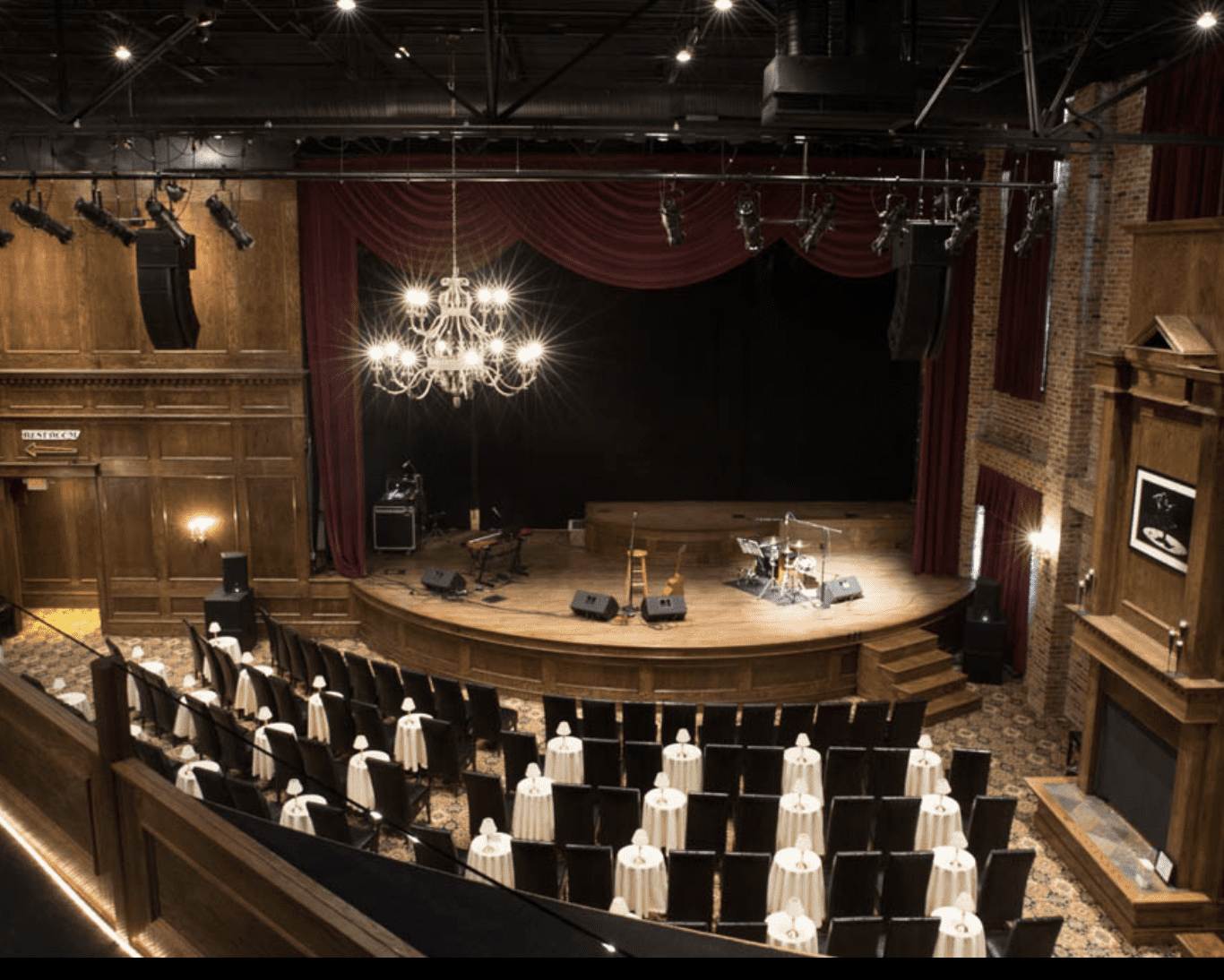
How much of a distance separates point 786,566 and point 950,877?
5894mm

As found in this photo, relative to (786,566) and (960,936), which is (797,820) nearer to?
(960,936)

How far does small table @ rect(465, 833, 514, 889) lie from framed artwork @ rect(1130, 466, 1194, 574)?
481 cm

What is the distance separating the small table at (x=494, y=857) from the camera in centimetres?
667

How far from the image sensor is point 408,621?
11.7 meters

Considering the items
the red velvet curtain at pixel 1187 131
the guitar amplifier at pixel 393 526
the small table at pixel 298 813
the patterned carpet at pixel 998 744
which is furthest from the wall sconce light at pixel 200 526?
the red velvet curtain at pixel 1187 131

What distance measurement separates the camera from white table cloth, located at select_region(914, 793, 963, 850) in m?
7.34

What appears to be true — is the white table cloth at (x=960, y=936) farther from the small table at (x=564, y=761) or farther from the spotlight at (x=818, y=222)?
the spotlight at (x=818, y=222)

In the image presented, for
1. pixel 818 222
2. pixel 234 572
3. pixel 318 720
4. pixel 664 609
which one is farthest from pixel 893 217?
pixel 234 572

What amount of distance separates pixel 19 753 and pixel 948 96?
917cm

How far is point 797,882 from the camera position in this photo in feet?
21.1
